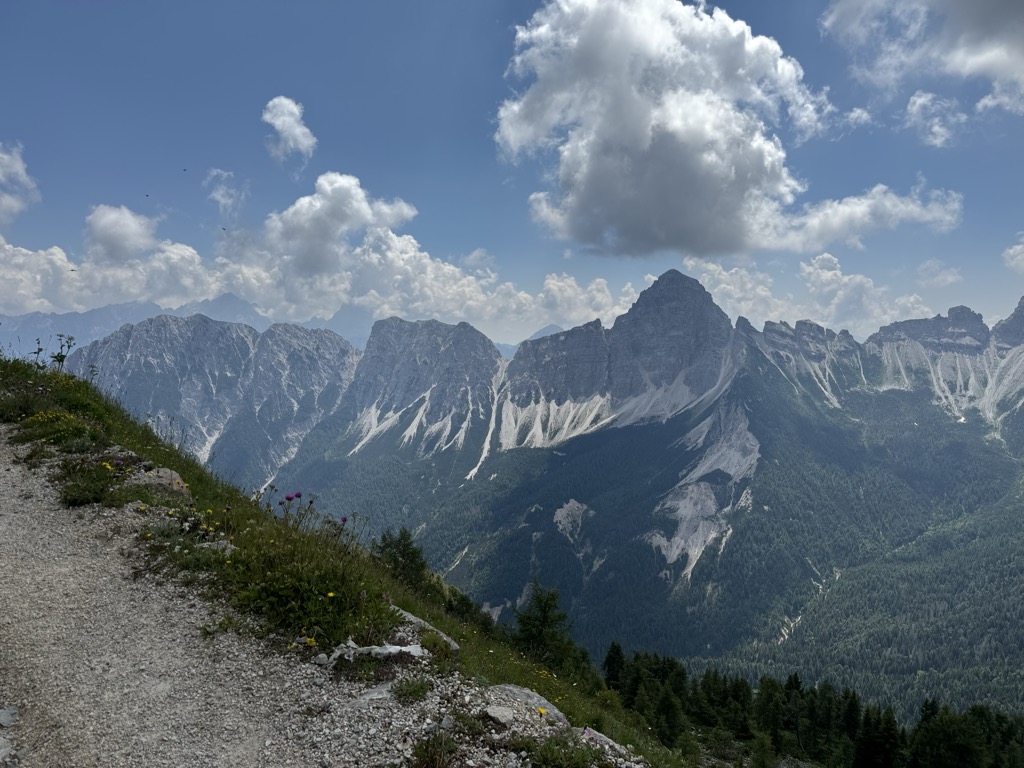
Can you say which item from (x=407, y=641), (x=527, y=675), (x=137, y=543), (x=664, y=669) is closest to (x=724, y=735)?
(x=664, y=669)

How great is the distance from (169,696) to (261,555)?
356 cm

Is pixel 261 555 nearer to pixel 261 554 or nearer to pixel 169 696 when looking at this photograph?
pixel 261 554

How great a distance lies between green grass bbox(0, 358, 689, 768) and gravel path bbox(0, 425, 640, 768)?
25.2 inches

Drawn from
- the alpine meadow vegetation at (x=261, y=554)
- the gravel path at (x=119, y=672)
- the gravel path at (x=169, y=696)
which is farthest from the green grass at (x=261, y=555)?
the gravel path at (x=119, y=672)

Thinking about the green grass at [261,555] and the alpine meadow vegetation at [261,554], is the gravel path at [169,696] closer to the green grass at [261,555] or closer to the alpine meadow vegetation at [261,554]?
the alpine meadow vegetation at [261,554]

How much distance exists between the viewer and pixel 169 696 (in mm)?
9469

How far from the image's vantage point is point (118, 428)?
2042 centimetres

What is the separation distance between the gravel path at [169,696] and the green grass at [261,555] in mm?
641

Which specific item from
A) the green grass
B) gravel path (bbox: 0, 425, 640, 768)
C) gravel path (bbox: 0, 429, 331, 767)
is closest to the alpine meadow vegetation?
the green grass

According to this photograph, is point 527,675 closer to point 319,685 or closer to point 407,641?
point 407,641

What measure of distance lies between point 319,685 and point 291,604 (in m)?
2.16

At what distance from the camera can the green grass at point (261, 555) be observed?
1138 centimetres

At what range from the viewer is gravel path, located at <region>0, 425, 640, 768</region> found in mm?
8406

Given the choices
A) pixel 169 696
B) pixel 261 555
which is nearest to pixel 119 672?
pixel 169 696
